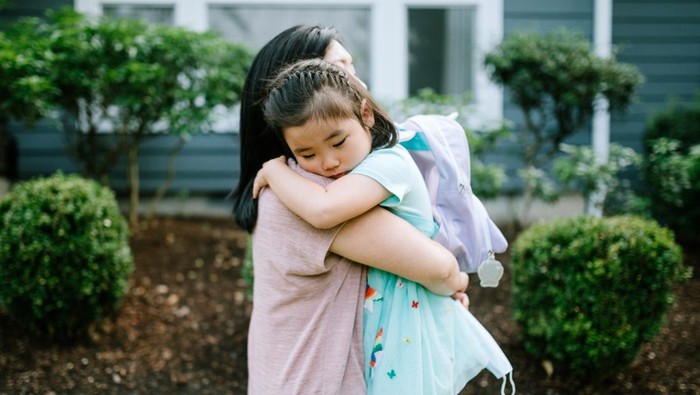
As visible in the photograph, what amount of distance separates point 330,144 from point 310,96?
13cm

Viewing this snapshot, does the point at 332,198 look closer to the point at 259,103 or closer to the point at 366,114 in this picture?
the point at 366,114

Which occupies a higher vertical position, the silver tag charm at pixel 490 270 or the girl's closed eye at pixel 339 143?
the girl's closed eye at pixel 339 143

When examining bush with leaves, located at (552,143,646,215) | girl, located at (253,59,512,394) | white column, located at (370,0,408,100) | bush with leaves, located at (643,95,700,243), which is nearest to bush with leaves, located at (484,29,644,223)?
bush with leaves, located at (552,143,646,215)

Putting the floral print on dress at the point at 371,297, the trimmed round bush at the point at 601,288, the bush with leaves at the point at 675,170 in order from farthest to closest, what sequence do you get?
the bush with leaves at the point at 675,170, the trimmed round bush at the point at 601,288, the floral print on dress at the point at 371,297

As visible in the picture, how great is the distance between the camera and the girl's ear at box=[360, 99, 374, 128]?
67.4 inches

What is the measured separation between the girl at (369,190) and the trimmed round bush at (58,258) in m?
2.57

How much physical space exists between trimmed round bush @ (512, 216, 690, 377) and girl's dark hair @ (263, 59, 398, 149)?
227 cm

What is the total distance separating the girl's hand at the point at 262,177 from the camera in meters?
1.78

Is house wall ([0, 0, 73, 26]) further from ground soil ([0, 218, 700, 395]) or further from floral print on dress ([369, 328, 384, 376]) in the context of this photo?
floral print on dress ([369, 328, 384, 376])

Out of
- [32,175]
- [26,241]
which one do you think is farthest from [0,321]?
[32,175]

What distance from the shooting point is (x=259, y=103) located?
6.03ft

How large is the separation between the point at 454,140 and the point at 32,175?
245 inches

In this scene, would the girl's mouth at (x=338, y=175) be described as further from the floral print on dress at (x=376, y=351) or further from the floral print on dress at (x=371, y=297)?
the floral print on dress at (x=376, y=351)

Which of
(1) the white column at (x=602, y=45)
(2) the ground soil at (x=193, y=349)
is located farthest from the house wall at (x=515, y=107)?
(2) the ground soil at (x=193, y=349)
